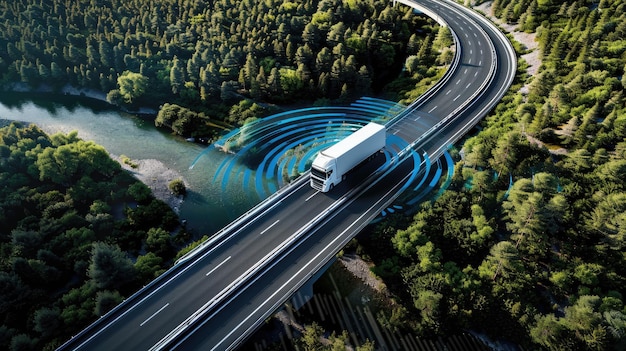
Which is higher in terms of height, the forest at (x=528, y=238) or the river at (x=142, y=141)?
the forest at (x=528, y=238)

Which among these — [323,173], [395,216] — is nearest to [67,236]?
[323,173]

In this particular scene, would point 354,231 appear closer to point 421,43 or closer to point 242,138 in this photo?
point 242,138

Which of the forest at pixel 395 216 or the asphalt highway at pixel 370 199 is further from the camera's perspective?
the forest at pixel 395 216

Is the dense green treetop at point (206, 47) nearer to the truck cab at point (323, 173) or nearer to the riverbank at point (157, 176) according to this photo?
the riverbank at point (157, 176)

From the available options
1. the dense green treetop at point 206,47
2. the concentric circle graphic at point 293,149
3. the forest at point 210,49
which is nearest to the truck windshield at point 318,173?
the concentric circle graphic at point 293,149

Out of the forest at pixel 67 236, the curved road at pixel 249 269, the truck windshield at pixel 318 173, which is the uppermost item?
the truck windshield at pixel 318 173

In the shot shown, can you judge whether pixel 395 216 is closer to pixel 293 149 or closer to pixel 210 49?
pixel 293 149

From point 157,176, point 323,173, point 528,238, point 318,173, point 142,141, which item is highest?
point 323,173
